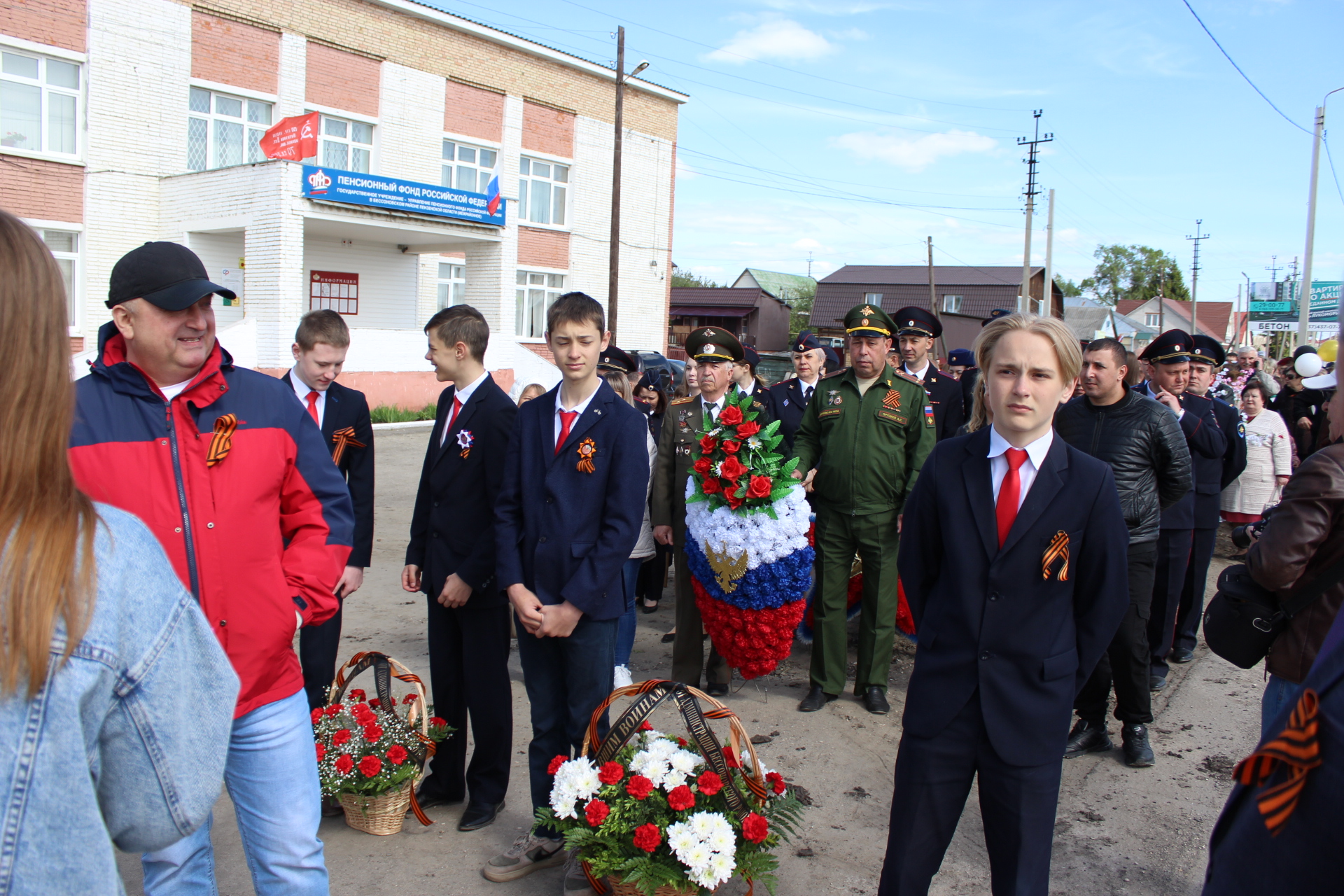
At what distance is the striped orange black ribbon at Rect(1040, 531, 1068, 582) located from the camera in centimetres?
249

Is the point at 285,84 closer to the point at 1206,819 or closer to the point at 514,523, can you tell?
the point at 514,523

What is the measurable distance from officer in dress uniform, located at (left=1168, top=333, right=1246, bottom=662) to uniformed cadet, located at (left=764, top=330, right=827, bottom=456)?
9.23 ft

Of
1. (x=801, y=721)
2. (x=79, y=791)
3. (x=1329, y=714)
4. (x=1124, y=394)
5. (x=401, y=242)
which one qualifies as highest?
(x=401, y=242)

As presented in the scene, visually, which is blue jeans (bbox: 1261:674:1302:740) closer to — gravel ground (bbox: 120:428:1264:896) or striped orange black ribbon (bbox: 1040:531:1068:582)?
gravel ground (bbox: 120:428:1264:896)

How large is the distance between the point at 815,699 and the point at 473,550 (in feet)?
8.08

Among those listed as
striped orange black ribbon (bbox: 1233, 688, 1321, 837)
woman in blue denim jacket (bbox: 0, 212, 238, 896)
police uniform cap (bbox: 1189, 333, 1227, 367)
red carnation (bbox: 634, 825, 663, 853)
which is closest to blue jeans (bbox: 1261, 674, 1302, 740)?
red carnation (bbox: 634, 825, 663, 853)

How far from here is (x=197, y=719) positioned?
4.24 feet

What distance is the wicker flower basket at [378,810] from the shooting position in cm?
351

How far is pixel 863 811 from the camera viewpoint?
153 inches

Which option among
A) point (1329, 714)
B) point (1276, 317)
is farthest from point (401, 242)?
point (1276, 317)

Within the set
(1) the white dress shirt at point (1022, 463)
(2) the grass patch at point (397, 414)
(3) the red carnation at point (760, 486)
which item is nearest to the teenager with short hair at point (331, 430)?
(3) the red carnation at point (760, 486)

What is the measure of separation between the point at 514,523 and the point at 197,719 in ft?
6.92

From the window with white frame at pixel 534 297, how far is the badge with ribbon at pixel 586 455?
23677mm

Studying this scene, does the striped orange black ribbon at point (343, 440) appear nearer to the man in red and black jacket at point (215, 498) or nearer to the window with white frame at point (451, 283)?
the man in red and black jacket at point (215, 498)
